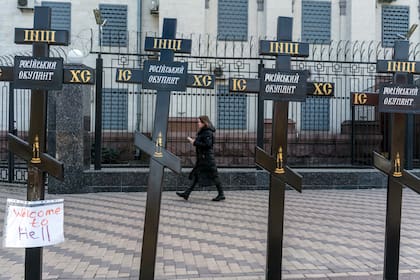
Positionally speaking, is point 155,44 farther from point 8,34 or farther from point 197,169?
point 8,34

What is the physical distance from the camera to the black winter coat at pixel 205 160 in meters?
9.29

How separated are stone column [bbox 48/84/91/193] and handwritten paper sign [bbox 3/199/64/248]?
6299 millimetres

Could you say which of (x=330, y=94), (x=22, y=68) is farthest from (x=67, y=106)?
(x=330, y=94)

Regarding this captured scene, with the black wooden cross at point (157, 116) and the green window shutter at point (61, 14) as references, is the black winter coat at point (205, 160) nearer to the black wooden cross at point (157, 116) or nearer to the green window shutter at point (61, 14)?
the black wooden cross at point (157, 116)

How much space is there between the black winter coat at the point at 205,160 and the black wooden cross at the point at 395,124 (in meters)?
4.78

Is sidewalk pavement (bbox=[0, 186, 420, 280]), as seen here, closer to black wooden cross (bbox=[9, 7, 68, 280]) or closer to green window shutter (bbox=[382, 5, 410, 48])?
black wooden cross (bbox=[9, 7, 68, 280])

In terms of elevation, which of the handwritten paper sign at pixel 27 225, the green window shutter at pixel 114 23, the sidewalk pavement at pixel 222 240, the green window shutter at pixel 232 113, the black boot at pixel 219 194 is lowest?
the sidewalk pavement at pixel 222 240

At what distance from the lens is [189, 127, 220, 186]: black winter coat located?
9289 mm

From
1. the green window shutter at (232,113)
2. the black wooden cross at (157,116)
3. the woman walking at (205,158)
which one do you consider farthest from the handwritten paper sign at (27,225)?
the green window shutter at (232,113)

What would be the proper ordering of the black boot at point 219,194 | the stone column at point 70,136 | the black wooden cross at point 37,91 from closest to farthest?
the black wooden cross at point 37,91 → the black boot at point 219,194 → the stone column at point 70,136

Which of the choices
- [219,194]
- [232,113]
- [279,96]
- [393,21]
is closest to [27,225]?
[279,96]

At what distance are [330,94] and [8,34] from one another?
15734 mm

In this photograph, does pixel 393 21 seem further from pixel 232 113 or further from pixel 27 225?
pixel 27 225

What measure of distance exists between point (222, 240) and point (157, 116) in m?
2.75
